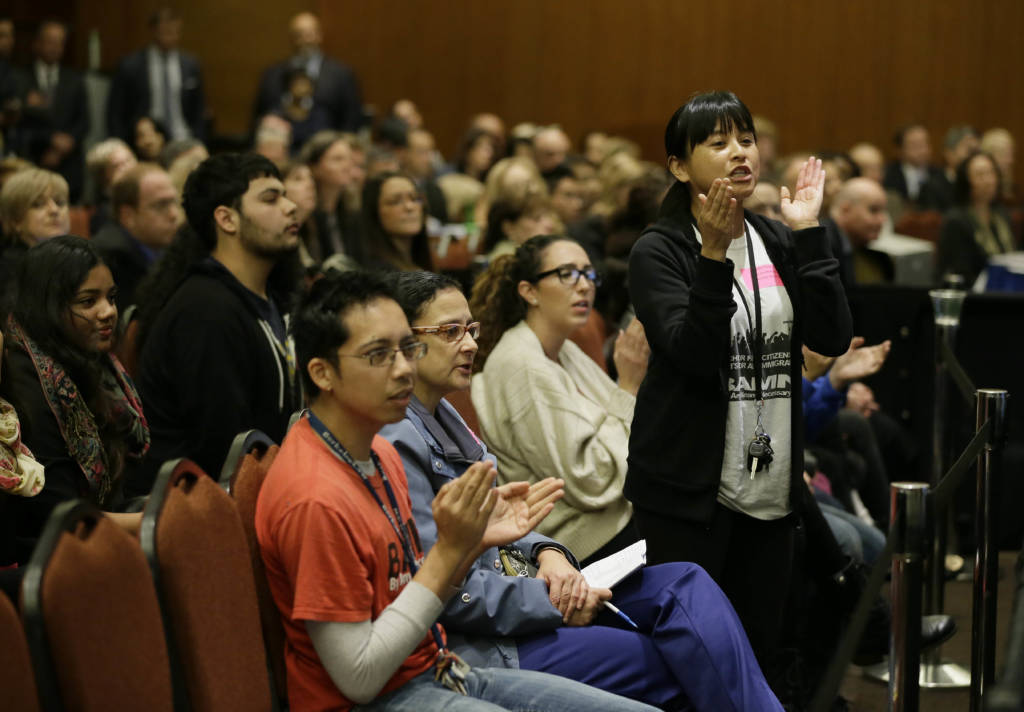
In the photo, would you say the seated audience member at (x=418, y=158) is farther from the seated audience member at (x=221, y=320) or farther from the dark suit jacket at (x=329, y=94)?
the seated audience member at (x=221, y=320)

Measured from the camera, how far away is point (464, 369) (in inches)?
102

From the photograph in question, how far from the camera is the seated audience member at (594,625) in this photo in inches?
89.4

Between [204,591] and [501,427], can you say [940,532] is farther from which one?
[204,591]

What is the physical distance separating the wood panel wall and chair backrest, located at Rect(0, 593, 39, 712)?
390 inches

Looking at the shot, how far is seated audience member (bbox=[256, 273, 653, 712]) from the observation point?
1.87 m

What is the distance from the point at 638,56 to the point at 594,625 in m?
9.41

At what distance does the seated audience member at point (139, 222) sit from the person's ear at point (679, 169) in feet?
9.06

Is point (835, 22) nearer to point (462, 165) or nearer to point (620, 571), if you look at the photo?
point (462, 165)

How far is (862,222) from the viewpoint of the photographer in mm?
5809

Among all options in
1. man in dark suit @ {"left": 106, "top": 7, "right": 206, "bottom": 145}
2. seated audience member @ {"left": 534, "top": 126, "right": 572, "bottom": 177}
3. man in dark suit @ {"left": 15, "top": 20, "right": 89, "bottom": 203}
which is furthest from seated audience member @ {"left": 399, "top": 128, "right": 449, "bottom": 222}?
man in dark suit @ {"left": 15, "top": 20, "right": 89, "bottom": 203}

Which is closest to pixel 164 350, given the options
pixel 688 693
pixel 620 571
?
pixel 620 571

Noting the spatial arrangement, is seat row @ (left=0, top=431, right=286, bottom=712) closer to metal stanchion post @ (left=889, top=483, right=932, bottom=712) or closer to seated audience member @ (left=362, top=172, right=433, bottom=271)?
metal stanchion post @ (left=889, top=483, right=932, bottom=712)

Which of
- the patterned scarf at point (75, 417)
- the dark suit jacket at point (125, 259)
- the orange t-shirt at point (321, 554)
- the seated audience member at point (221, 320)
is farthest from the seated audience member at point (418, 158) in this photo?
the orange t-shirt at point (321, 554)

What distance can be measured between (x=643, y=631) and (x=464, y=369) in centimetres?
64
